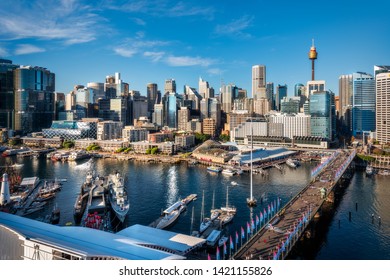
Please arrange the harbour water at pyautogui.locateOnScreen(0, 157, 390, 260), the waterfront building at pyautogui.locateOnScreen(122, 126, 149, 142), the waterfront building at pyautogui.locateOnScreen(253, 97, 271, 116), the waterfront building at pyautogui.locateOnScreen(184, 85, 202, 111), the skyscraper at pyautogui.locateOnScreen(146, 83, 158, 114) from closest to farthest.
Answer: the harbour water at pyautogui.locateOnScreen(0, 157, 390, 260) < the waterfront building at pyautogui.locateOnScreen(122, 126, 149, 142) < the waterfront building at pyautogui.locateOnScreen(253, 97, 271, 116) < the waterfront building at pyautogui.locateOnScreen(184, 85, 202, 111) < the skyscraper at pyautogui.locateOnScreen(146, 83, 158, 114)

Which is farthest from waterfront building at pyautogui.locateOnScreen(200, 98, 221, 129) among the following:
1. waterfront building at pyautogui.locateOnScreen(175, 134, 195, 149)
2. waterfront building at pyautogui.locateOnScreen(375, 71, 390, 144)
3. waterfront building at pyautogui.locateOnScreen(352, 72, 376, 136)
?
waterfront building at pyautogui.locateOnScreen(375, 71, 390, 144)

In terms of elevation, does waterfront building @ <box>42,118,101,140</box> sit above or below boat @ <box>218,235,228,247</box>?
above

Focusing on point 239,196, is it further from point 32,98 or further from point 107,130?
point 32,98

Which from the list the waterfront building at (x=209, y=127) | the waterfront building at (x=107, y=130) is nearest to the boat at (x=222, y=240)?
the waterfront building at (x=107, y=130)

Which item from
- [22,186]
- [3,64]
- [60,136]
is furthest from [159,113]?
[22,186]

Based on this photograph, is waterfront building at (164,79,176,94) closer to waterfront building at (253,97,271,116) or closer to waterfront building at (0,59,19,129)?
waterfront building at (253,97,271,116)

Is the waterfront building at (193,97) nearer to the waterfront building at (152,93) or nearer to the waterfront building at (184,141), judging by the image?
the waterfront building at (152,93)
